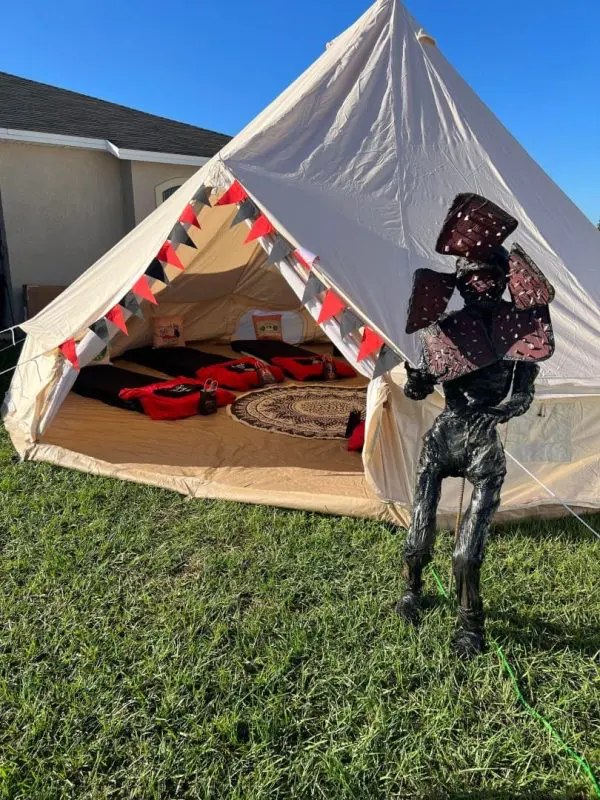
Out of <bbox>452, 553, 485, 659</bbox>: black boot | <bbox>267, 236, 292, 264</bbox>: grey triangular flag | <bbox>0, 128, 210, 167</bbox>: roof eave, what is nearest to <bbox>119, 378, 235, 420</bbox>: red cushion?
<bbox>267, 236, 292, 264</bbox>: grey triangular flag

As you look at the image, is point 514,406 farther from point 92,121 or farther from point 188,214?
point 92,121

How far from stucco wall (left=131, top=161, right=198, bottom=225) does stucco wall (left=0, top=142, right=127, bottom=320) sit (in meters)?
0.32

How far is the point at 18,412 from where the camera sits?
413cm

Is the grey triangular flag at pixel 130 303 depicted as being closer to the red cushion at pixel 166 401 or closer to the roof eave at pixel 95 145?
the red cushion at pixel 166 401

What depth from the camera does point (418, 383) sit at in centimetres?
205

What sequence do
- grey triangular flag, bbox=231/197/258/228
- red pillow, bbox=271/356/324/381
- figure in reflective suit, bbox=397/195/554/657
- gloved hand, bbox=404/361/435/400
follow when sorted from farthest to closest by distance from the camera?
red pillow, bbox=271/356/324/381
grey triangular flag, bbox=231/197/258/228
gloved hand, bbox=404/361/435/400
figure in reflective suit, bbox=397/195/554/657

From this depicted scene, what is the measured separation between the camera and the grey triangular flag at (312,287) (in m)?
3.15

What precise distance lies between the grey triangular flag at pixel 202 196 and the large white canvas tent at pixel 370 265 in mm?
61

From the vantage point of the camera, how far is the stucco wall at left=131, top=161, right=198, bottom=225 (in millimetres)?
8484

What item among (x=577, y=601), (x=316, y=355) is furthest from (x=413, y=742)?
(x=316, y=355)

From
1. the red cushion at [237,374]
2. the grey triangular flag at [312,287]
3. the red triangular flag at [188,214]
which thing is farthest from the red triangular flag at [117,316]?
the red cushion at [237,374]

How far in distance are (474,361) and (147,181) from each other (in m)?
7.80

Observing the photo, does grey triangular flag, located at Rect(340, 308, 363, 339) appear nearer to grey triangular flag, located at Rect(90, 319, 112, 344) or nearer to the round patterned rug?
the round patterned rug

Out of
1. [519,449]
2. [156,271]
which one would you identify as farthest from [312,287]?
[519,449]
